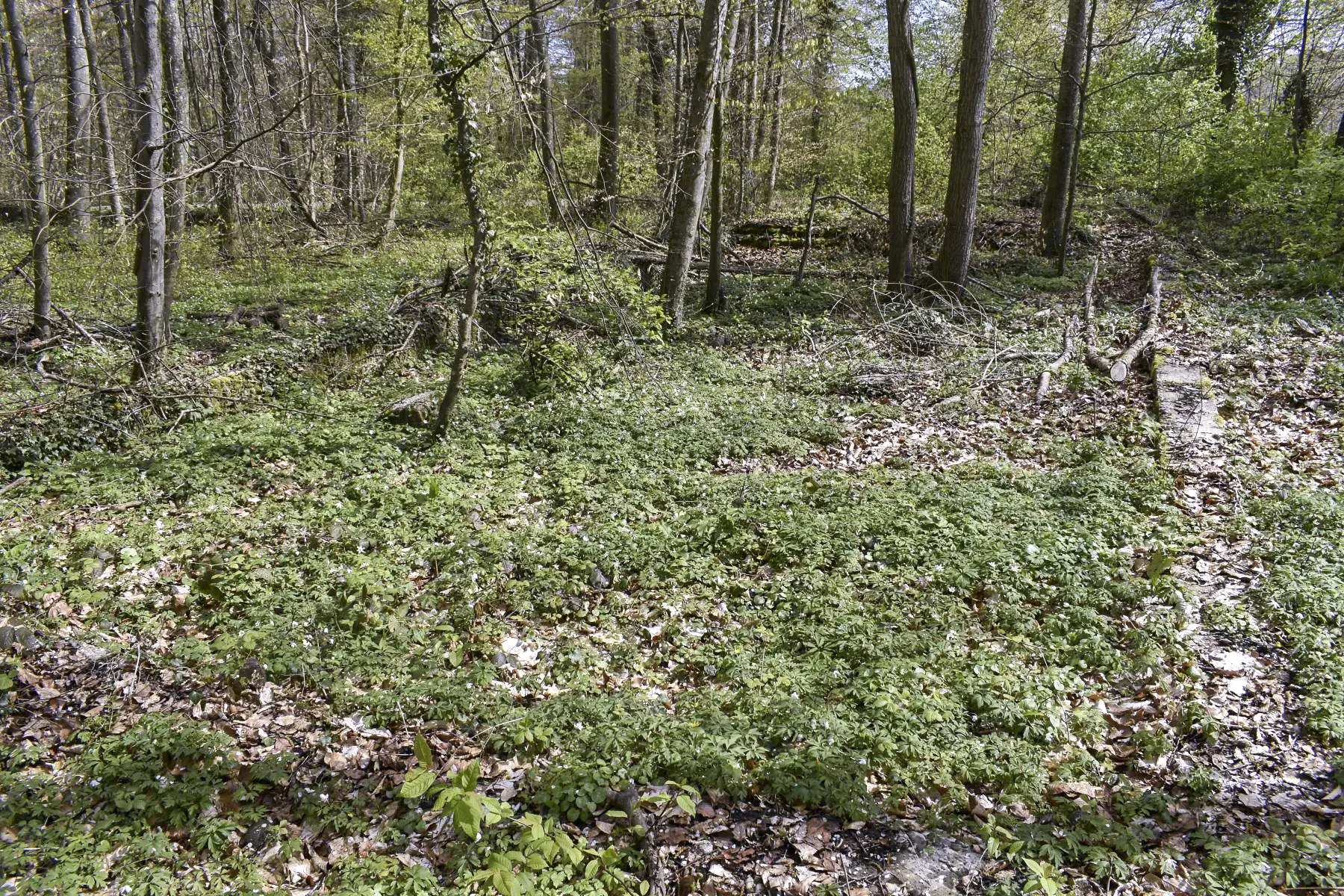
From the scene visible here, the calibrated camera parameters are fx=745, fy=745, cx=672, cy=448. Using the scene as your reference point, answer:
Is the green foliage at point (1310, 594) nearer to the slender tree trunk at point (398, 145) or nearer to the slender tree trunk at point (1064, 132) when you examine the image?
the slender tree trunk at point (1064, 132)

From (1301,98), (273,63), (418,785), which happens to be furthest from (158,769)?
(1301,98)

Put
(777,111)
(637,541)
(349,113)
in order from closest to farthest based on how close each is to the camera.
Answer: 1. (637,541)
2. (777,111)
3. (349,113)

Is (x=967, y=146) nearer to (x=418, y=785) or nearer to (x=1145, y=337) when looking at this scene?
(x=1145, y=337)

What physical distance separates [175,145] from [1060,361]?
33.3 ft

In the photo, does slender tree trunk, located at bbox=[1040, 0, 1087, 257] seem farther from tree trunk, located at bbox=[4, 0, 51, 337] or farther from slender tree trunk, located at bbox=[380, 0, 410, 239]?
tree trunk, located at bbox=[4, 0, 51, 337]

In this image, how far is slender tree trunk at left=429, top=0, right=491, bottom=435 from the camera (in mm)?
6223

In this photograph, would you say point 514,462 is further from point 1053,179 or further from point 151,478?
point 1053,179

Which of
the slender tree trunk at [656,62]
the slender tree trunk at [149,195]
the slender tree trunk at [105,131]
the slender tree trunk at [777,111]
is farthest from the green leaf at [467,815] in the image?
the slender tree trunk at [777,111]

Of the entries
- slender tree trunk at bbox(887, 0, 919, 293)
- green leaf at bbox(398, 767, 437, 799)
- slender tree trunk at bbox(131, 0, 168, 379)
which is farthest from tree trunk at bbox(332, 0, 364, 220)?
green leaf at bbox(398, 767, 437, 799)

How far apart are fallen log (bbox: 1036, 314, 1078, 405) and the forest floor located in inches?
13.9

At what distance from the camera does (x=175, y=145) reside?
701 centimetres

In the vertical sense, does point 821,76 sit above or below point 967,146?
above

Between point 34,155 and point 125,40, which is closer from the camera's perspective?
point 34,155

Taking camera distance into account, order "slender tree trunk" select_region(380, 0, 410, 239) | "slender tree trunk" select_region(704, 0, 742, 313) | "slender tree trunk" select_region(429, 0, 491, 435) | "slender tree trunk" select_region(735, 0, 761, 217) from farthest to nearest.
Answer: "slender tree trunk" select_region(380, 0, 410, 239)
"slender tree trunk" select_region(735, 0, 761, 217)
"slender tree trunk" select_region(704, 0, 742, 313)
"slender tree trunk" select_region(429, 0, 491, 435)
